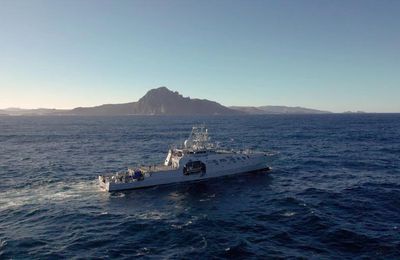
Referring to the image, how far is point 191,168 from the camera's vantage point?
63844 mm

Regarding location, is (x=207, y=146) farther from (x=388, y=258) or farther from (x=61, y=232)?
(x=388, y=258)

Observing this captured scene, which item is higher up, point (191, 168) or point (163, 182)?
point (191, 168)

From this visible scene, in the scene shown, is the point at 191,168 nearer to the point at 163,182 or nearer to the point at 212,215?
the point at 163,182

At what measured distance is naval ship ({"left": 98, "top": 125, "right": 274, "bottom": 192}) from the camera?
59188mm

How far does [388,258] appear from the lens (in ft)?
107

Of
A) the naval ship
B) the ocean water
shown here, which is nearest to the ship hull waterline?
the naval ship

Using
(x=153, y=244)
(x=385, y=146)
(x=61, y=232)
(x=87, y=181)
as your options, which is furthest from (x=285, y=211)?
(x=385, y=146)

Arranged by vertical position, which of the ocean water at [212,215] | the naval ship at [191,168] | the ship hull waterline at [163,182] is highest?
the naval ship at [191,168]

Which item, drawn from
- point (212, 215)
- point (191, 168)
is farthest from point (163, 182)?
point (212, 215)

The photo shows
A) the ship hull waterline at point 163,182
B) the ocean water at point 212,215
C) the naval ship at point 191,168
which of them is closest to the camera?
the ocean water at point 212,215

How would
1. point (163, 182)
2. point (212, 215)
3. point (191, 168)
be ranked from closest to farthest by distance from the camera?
point (212, 215), point (163, 182), point (191, 168)

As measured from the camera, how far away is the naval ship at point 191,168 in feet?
194

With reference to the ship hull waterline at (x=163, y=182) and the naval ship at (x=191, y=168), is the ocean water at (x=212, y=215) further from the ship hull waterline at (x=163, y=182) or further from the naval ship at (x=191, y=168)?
the naval ship at (x=191, y=168)

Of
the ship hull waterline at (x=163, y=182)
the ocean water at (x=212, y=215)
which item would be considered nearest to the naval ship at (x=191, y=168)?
the ship hull waterline at (x=163, y=182)
